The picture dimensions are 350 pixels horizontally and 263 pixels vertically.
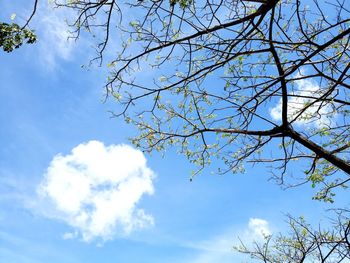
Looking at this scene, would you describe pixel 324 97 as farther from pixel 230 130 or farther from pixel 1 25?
pixel 1 25

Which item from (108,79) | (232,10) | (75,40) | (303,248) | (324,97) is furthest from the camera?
(303,248)

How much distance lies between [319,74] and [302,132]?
1098 millimetres

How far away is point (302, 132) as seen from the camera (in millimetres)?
6711

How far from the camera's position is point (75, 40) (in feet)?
19.0

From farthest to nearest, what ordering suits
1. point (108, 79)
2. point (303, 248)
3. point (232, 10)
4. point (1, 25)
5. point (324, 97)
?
1. point (303, 248)
2. point (1, 25)
3. point (108, 79)
4. point (324, 97)
5. point (232, 10)

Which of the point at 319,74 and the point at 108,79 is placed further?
the point at 108,79

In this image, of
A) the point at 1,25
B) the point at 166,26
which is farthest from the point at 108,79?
the point at 1,25

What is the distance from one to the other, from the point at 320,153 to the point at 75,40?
12.9 feet

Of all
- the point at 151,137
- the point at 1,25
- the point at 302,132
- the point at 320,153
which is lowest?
the point at 320,153

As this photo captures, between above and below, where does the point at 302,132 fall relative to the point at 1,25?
below

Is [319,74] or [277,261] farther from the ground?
[277,261]

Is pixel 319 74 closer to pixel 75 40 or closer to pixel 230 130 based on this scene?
pixel 230 130

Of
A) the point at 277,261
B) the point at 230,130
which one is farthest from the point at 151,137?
the point at 277,261

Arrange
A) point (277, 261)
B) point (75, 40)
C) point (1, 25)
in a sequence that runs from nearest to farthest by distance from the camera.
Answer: point (75, 40)
point (1, 25)
point (277, 261)
